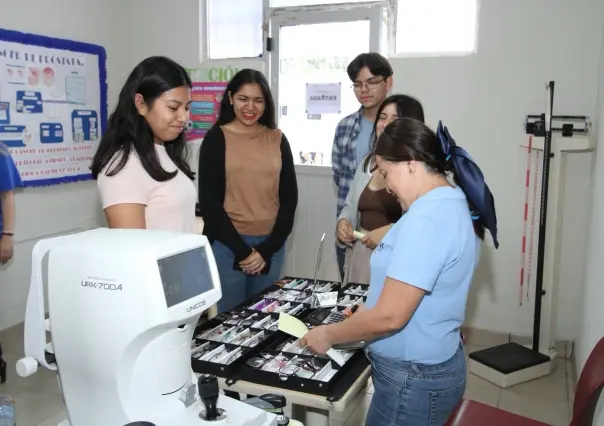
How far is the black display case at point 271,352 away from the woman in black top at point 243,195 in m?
0.36

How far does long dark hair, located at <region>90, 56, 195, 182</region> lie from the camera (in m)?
1.45

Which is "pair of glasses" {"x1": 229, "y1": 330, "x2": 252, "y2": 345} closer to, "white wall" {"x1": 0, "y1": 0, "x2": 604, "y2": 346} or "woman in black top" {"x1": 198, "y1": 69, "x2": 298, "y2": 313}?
"woman in black top" {"x1": 198, "y1": 69, "x2": 298, "y2": 313}

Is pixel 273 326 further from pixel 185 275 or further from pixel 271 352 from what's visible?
pixel 185 275

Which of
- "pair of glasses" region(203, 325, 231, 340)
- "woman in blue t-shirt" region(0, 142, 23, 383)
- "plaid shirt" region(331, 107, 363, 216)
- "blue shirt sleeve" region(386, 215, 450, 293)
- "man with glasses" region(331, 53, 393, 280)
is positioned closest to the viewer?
"blue shirt sleeve" region(386, 215, 450, 293)

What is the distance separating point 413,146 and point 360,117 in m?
1.40

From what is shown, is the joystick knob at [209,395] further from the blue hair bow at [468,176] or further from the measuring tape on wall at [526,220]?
the measuring tape on wall at [526,220]

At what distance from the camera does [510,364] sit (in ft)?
9.34

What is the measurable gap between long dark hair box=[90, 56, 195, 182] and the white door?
2.19 m

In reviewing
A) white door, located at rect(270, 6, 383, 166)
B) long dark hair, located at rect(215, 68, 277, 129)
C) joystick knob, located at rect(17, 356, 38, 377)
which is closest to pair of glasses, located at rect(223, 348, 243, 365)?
joystick knob, located at rect(17, 356, 38, 377)

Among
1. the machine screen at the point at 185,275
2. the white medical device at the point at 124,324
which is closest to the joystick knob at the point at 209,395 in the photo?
the white medical device at the point at 124,324

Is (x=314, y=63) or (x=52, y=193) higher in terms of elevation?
(x=314, y=63)

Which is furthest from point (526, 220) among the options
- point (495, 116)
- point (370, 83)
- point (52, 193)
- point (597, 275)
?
point (52, 193)

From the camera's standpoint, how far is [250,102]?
7.20ft

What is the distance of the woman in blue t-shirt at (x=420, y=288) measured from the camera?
122 cm
